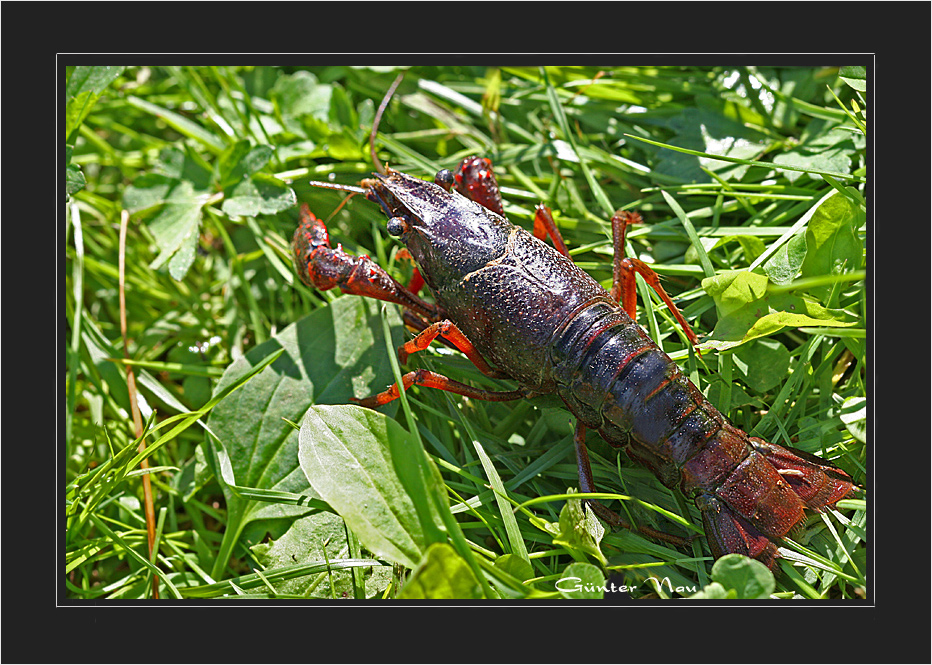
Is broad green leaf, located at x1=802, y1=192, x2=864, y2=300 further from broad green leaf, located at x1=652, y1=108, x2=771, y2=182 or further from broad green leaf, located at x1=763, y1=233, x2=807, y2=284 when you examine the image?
broad green leaf, located at x1=652, y1=108, x2=771, y2=182

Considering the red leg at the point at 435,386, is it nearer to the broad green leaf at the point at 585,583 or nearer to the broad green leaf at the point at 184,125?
the broad green leaf at the point at 585,583

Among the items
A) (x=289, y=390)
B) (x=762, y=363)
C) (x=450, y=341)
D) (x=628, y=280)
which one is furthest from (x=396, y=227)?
(x=762, y=363)

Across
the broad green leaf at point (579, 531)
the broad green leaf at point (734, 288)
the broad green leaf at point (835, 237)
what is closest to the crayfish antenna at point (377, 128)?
the broad green leaf at point (734, 288)

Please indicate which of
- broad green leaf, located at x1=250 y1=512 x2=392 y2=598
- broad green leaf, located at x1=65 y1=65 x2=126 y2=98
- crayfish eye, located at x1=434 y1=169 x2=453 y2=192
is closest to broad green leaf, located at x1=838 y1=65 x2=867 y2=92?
crayfish eye, located at x1=434 y1=169 x2=453 y2=192
